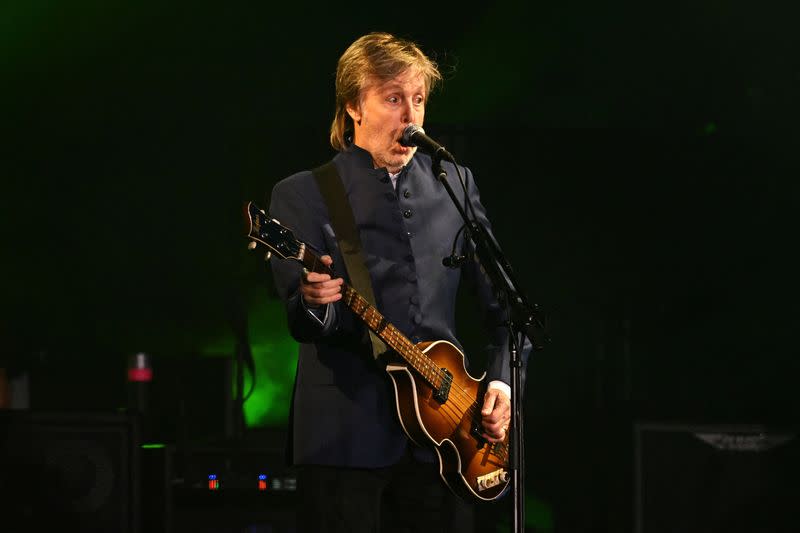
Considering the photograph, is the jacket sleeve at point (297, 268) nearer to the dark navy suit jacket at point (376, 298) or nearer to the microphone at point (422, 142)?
the dark navy suit jacket at point (376, 298)

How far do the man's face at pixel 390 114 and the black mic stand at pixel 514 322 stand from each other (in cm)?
31

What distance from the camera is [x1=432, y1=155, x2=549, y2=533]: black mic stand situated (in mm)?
2309

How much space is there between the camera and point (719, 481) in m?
4.05

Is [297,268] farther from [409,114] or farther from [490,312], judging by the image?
[490,312]

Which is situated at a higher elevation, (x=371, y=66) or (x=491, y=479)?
(x=371, y=66)

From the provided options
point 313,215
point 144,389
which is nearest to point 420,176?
point 313,215

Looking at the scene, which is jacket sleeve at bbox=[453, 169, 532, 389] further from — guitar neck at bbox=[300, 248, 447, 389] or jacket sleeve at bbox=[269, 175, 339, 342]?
jacket sleeve at bbox=[269, 175, 339, 342]

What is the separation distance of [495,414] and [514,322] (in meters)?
0.43

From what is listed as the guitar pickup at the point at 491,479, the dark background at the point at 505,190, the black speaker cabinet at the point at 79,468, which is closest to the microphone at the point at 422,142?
the guitar pickup at the point at 491,479

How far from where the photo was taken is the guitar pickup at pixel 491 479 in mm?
2689

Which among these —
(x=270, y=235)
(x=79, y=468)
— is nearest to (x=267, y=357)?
(x=79, y=468)

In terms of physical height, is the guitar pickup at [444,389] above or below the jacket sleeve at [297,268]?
below

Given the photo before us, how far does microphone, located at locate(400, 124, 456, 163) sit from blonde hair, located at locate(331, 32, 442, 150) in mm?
221

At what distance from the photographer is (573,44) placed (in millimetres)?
5004
